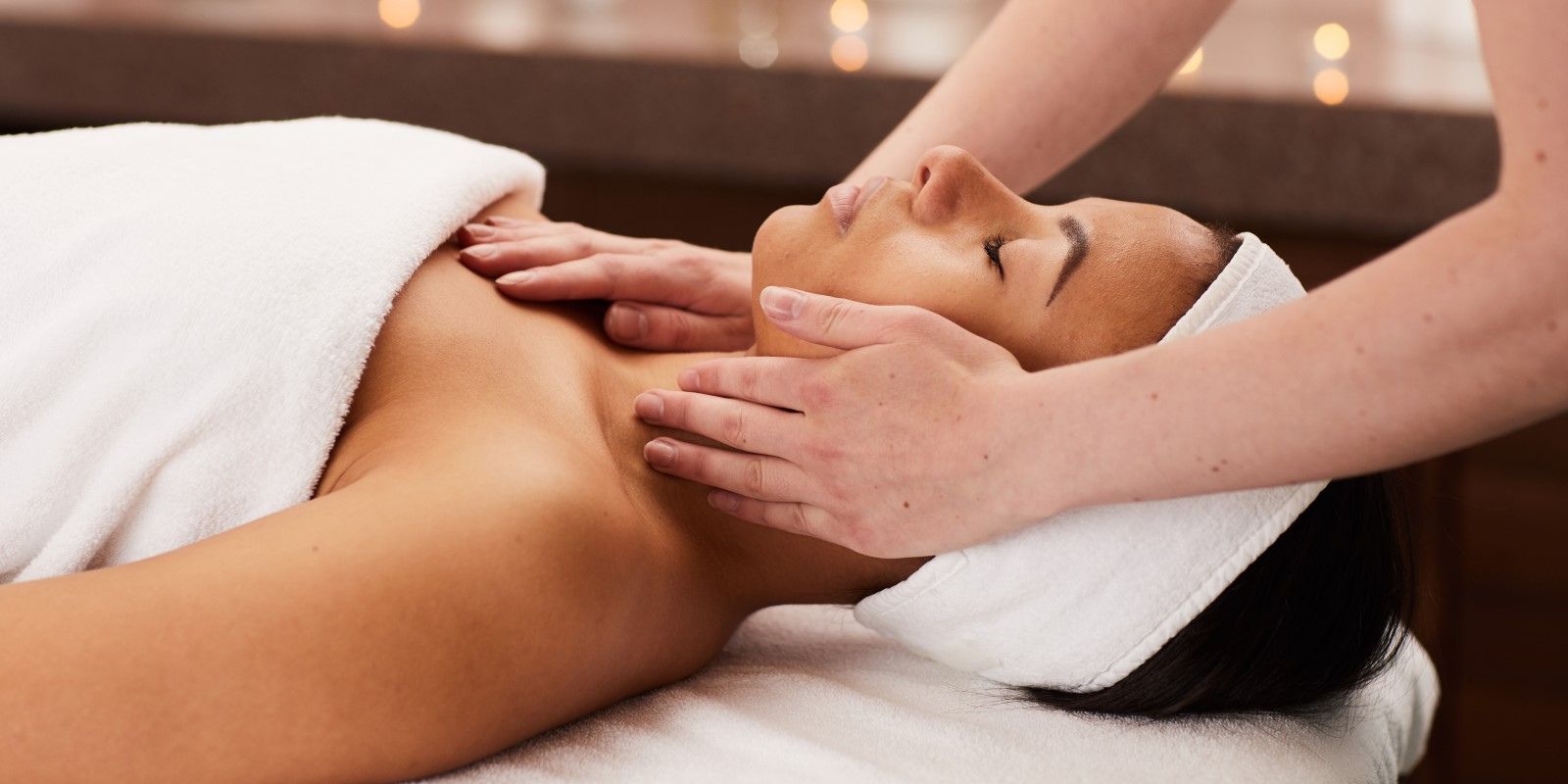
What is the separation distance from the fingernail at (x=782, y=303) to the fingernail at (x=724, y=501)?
6.6 inches

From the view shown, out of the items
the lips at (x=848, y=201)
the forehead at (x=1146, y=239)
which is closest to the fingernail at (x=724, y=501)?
the lips at (x=848, y=201)

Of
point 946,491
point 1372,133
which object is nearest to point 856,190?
point 946,491

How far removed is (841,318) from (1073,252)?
Result: 22 cm

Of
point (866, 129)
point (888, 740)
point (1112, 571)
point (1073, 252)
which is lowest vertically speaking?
point (888, 740)

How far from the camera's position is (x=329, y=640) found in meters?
0.86

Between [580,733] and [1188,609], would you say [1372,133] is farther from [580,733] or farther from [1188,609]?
[580,733]

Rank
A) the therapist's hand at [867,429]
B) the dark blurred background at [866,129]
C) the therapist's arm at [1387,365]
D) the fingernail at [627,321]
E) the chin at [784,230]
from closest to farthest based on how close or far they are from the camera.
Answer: the therapist's arm at [1387,365], the therapist's hand at [867,429], the chin at [784,230], the fingernail at [627,321], the dark blurred background at [866,129]

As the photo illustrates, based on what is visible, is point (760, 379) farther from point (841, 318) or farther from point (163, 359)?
point (163, 359)

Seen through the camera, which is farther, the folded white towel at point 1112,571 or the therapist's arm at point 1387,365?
the folded white towel at point 1112,571

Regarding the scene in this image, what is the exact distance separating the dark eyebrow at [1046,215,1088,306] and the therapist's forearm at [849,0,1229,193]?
0.37 meters

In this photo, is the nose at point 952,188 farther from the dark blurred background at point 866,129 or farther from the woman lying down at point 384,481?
the dark blurred background at point 866,129

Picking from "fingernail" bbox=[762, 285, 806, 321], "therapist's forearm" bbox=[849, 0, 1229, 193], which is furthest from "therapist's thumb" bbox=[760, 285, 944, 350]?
"therapist's forearm" bbox=[849, 0, 1229, 193]

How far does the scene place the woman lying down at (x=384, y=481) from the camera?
2.81 ft

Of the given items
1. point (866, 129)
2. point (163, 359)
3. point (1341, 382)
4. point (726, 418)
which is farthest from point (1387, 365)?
point (866, 129)
